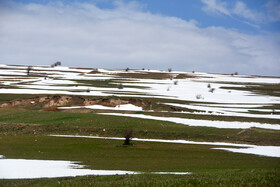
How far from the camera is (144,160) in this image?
101 ft

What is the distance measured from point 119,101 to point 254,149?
1411 inches

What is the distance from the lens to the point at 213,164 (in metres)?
29.4

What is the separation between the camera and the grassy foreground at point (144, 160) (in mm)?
18484

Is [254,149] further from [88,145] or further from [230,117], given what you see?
[230,117]

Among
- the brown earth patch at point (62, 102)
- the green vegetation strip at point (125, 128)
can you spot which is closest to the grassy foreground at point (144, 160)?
the green vegetation strip at point (125, 128)

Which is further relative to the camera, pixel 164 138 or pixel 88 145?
pixel 164 138

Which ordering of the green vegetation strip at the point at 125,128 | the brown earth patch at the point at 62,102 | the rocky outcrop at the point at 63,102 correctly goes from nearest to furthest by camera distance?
the green vegetation strip at the point at 125,128, the brown earth patch at the point at 62,102, the rocky outcrop at the point at 63,102

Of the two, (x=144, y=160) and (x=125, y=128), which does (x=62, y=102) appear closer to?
(x=125, y=128)

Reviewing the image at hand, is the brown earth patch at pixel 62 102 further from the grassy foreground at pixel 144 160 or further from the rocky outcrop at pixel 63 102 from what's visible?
the grassy foreground at pixel 144 160

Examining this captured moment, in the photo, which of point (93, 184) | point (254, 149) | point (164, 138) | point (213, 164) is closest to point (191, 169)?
point (213, 164)

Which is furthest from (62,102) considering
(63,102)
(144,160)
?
(144,160)

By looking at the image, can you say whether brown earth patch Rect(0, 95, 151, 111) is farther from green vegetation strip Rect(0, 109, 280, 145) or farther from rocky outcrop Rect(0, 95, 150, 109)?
green vegetation strip Rect(0, 109, 280, 145)

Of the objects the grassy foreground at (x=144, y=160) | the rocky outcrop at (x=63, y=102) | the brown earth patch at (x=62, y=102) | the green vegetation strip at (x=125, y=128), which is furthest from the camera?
the rocky outcrop at (x=63, y=102)

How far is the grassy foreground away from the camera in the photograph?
728 inches
